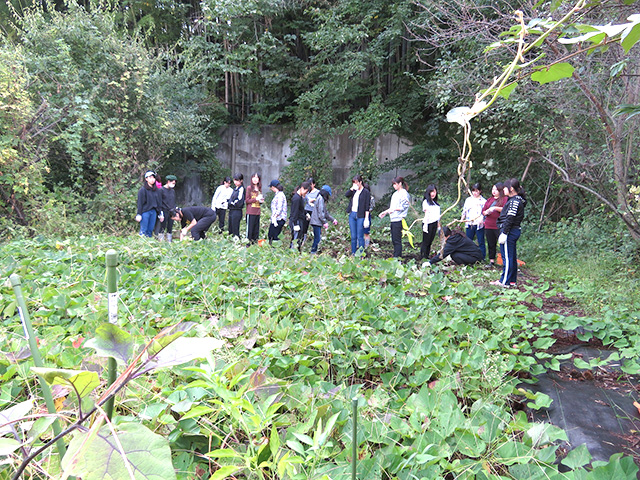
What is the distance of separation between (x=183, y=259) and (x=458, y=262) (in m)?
5.04

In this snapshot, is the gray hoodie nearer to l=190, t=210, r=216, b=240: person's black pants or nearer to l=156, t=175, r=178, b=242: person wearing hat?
l=190, t=210, r=216, b=240: person's black pants

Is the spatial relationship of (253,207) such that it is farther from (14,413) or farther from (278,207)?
(14,413)

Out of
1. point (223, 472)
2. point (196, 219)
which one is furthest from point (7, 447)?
point (196, 219)

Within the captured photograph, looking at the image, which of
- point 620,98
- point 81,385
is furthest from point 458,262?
point 81,385

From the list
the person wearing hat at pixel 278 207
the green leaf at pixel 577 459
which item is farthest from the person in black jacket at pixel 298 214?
the green leaf at pixel 577 459

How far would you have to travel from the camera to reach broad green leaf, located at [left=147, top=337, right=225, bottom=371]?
0.63 metres

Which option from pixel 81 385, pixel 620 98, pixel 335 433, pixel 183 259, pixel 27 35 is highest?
pixel 27 35

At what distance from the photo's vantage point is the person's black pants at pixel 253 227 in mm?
8867

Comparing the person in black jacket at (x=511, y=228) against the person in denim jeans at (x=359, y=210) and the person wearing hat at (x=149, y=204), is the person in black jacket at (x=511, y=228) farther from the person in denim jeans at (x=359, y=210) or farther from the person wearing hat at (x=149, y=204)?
the person wearing hat at (x=149, y=204)

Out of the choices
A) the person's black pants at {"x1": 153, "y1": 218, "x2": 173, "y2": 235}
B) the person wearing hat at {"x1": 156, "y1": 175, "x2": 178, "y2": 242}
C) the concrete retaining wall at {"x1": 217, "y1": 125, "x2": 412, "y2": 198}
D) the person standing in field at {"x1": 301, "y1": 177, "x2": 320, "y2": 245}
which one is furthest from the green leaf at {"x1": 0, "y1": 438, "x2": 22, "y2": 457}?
the concrete retaining wall at {"x1": 217, "y1": 125, "x2": 412, "y2": 198}

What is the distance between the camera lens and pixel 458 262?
7.29 metres

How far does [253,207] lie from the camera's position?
8711 mm

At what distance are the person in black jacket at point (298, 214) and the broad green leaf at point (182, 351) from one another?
307 inches

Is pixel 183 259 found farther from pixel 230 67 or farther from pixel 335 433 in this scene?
pixel 230 67
